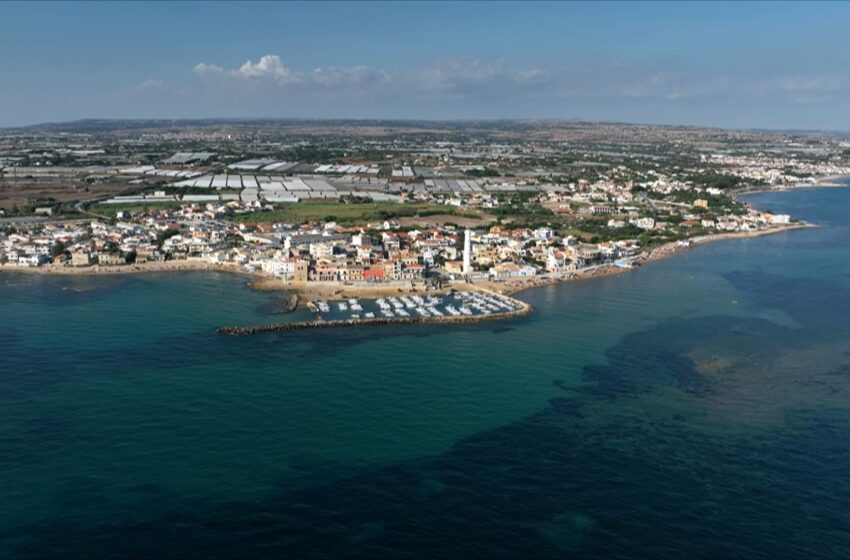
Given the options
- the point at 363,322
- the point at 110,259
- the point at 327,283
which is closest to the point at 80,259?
the point at 110,259

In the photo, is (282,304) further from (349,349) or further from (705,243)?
(705,243)

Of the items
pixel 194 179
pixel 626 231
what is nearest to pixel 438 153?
pixel 194 179

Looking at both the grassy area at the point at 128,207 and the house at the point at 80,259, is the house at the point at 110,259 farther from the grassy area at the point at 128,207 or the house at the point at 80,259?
the grassy area at the point at 128,207

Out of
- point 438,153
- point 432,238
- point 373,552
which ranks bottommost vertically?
point 373,552

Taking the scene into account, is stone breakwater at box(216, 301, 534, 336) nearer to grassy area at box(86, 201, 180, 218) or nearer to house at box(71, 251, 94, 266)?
house at box(71, 251, 94, 266)

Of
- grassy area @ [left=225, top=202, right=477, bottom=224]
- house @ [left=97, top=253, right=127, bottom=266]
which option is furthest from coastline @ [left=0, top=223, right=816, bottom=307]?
grassy area @ [left=225, top=202, right=477, bottom=224]

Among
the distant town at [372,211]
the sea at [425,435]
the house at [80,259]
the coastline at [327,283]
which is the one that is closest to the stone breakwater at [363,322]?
the sea at [425,435]

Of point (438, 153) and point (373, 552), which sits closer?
point (373, 552)
